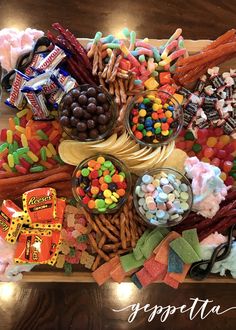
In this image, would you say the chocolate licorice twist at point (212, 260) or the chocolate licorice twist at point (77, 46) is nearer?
the chocolate licorice twist at point (212, 260)

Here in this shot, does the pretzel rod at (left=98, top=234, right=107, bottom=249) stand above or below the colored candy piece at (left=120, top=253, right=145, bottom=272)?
above

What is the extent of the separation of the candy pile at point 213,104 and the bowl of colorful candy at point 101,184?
336 mm

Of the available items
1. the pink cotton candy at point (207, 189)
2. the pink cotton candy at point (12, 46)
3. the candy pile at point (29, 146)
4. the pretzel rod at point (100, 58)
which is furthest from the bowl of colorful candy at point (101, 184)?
the pink cotton candy at point (12, 46)

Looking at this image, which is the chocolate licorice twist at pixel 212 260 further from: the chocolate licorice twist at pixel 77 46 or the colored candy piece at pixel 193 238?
the chocolate licorice twist at pixel 77 46

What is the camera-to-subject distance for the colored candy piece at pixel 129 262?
1534 millimetres

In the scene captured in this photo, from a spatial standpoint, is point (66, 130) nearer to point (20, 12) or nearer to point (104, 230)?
point (104, 230)

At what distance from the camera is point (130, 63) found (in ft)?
5.40

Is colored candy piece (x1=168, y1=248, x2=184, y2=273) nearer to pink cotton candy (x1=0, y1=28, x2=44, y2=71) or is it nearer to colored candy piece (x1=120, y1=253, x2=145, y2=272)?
colored candy piece (x1=120, y1=253, x2=145, y2=272)

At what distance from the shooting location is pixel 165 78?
1662 mm

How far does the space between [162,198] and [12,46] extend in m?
0.81

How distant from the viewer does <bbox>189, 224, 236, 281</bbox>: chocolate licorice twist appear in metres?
1.52

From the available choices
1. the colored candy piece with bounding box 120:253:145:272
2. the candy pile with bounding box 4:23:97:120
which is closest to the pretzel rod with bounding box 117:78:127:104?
the candy pile with bounding box 4:23:97:120

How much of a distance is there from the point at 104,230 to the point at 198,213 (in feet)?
1.12

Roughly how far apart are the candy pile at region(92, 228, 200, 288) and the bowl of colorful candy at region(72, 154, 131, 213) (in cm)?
17
